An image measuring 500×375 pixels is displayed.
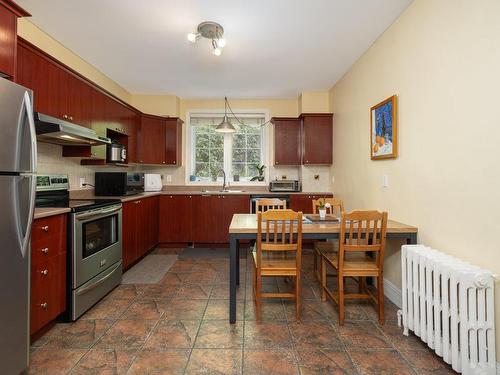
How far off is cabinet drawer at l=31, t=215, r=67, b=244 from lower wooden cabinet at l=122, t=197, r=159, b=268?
3.39 feet

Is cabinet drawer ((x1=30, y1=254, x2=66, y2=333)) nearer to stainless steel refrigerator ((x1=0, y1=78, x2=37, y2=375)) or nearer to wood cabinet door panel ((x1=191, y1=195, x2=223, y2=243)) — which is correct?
stainless steel refrigerator ((x1=0, y1=78, x2=37, y2=375))

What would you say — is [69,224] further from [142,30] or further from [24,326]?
[142,30]

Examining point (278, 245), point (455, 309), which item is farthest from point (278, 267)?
point (455, 309)

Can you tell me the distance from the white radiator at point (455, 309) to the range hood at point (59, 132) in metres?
2.88

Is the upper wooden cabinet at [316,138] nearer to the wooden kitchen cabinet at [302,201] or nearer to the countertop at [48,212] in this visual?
the wooden kitchen cabinet at [302,201]

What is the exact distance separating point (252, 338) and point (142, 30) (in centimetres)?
301

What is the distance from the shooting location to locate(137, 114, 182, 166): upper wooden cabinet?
436cm

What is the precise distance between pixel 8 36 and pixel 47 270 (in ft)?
5.30

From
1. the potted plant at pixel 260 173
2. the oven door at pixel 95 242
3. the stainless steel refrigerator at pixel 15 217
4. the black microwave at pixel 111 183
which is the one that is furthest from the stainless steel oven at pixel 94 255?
the potted plant at pixel 260 173

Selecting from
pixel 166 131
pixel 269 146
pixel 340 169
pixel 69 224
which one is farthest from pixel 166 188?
pixel 340 169

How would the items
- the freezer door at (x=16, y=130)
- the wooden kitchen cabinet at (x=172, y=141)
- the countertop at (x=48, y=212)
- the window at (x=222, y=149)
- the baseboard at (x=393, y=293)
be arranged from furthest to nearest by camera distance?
the window at (x=222, y=149)
the wooden kitchen cabinet at (x=172, y=141)
the baseboard at (x=393, y=293)
the countertop at (x=48, y=212)
the freezer door at (x=16, y=130)

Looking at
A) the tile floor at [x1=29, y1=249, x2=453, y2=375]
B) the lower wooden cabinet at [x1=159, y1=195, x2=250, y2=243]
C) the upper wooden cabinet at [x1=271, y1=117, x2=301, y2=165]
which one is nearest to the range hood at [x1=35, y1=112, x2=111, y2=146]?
the tile floor at [x1=29, y1=249, x2=453, y2=375]

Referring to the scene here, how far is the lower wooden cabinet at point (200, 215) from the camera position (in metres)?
4.32

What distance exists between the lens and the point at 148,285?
2.87 meters
